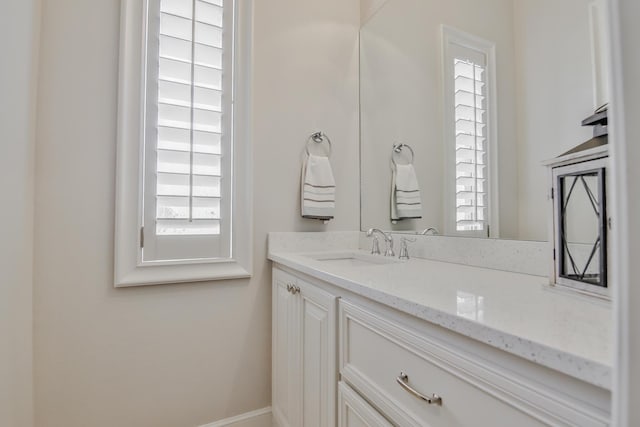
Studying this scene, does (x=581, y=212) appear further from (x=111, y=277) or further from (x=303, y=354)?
(x=111, y=277)

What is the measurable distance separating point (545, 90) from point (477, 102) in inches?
9.6

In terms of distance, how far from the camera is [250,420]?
4.77ft

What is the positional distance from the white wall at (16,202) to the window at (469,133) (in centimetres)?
Answer: 156

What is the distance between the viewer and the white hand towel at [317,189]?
5.10ft

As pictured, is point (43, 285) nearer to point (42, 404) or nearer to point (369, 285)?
point (42, 404)

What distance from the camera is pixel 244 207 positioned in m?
1.46

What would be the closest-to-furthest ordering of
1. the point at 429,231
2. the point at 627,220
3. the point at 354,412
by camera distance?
the point at 627,220, the point at 354,412, the point at 429,231

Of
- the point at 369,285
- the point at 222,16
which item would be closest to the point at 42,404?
the point at 369,285

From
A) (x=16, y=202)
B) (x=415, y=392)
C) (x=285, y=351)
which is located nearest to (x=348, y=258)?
(x=285, y=351)

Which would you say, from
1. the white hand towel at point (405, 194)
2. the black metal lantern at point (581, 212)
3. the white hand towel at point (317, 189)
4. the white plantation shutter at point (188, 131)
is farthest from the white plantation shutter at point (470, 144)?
the white plantation shutter at point (188, 131)

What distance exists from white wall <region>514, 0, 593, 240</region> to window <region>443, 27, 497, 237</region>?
0.11m

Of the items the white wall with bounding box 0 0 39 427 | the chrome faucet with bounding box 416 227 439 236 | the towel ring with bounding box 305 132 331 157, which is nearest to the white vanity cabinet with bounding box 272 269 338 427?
the chrome faucet with bounding box 416 227 439 236

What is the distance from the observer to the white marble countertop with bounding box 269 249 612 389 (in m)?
0.40

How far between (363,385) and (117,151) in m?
1.24
